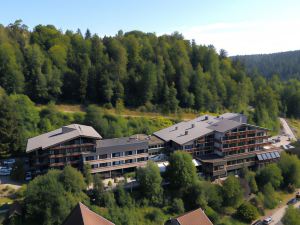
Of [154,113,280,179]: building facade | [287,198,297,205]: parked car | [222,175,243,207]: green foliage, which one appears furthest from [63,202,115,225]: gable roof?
[287,198,297,205]: parked car

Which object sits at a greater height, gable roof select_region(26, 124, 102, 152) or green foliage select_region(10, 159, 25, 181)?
gable roof select_region(26, 124, 102, 152)

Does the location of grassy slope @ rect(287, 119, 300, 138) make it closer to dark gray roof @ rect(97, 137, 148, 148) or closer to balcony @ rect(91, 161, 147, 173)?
balcony @ rect(91, 161, 147, 173)

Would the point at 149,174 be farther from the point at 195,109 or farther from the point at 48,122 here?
the point at 195,109

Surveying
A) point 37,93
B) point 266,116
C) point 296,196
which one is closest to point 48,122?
point 37,93

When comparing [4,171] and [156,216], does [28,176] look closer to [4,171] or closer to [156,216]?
[4,171]

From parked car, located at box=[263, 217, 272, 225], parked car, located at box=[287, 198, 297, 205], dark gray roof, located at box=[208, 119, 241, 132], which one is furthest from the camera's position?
dark gray roof, located at box=[208, 119, 241, 132]
